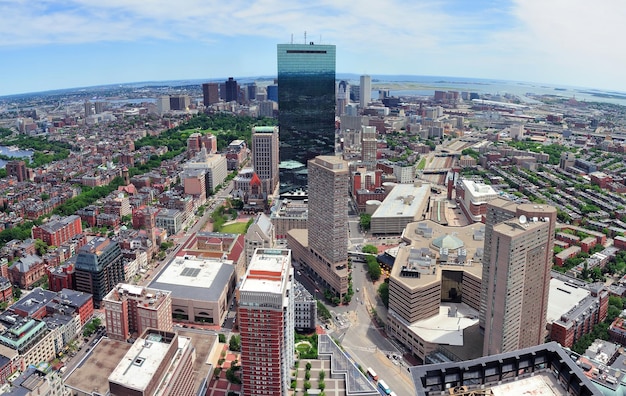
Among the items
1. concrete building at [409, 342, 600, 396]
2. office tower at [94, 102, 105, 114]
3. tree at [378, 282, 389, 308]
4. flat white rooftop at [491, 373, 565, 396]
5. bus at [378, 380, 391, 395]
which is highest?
office tower at [94, 102, 105, 114]

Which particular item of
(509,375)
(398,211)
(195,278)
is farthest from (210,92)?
(509,375)

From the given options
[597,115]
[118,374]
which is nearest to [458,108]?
[597,115]

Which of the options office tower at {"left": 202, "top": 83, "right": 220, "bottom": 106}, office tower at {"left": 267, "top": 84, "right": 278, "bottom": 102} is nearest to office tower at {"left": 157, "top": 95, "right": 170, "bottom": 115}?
office tower at {"left": 202, "top": 83, "right": 220, "bottom": 106}

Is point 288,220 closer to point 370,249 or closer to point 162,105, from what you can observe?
point 370,249

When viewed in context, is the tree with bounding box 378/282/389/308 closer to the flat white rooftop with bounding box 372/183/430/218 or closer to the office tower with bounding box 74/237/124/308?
the flat white rooftop with bounding box 372/183/430/218

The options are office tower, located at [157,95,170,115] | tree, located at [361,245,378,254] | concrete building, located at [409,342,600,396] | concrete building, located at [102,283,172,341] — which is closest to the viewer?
concrete building, located at [409,342,600,396]

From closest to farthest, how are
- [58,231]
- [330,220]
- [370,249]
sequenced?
[330,220]
[370,249]
[58,231]
